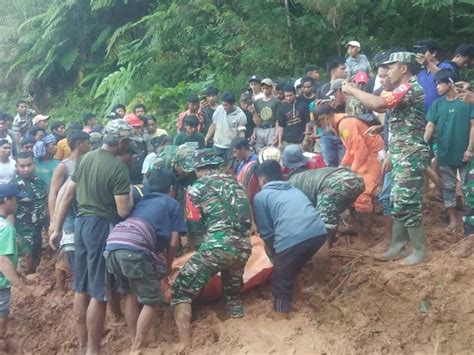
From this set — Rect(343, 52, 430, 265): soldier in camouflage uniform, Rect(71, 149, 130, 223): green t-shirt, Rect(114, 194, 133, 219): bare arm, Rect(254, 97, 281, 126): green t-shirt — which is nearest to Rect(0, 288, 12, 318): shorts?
Rect(71, 149, 130, 223): green t-shirt

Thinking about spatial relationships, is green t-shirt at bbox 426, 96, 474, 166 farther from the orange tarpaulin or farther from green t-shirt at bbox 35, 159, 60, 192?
green t-shirt at bbox 35, 159, 60, 192

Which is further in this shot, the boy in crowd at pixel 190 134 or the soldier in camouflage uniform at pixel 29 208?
the boy in crowd at pixel 190 134

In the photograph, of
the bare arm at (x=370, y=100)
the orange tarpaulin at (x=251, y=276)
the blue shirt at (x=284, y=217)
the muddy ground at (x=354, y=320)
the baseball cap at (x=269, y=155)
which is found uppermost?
the bare arm at (x=370, y=100)

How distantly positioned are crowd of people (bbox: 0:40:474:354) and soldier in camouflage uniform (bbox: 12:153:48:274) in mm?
14

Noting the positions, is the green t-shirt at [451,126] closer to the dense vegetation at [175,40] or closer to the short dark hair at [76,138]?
the short dark hair at [76,138]

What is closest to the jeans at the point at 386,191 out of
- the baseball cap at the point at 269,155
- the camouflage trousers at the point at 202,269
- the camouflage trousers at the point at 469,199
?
the camouflage trousers at the point at 469,199

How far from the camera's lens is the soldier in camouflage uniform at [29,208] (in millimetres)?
7332

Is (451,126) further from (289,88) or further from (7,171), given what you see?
(7,171)

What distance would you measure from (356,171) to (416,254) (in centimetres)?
119

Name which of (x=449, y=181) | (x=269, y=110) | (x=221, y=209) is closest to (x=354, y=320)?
(x=221, y=209)

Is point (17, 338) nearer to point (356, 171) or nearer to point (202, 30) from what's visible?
point (356, 171)

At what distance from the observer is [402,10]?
12.5m

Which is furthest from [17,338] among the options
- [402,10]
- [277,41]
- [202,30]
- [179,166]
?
[202,30]

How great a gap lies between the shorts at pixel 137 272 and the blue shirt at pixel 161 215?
0.25m
